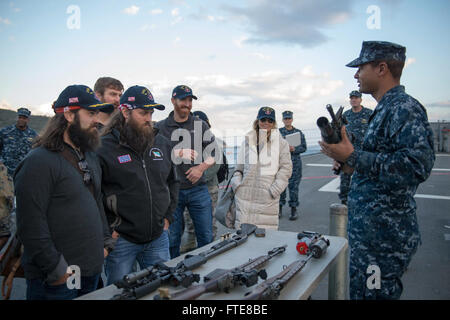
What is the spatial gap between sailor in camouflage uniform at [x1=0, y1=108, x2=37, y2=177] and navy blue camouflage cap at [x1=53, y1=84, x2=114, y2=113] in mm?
6193

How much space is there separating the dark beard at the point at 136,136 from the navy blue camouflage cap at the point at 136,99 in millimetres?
126

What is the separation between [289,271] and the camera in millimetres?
1818

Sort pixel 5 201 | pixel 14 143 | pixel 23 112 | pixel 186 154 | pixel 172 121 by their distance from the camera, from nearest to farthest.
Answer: pixel 5 201 → pixel 186 154 → pixel 172 121 → pixel 14 143 → pixel 23 112

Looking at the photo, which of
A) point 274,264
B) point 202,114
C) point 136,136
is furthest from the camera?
point 202,114

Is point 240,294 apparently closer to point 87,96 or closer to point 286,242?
point 286,242

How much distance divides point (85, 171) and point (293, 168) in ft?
18.5

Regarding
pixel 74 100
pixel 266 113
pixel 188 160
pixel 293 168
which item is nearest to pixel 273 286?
pixel 74 100

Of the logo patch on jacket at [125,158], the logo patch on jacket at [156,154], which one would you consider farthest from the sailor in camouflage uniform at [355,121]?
the logo patch on jacket at [125,158]

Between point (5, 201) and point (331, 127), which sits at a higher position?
point (331, 127)

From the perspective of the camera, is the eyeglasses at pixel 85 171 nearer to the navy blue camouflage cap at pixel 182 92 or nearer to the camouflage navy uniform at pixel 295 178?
the navy blue camouflage cap at pixel 182 92

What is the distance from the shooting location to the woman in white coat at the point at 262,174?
371cm

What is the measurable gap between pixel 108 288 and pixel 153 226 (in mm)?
848

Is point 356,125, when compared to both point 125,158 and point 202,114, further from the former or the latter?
Answer: point 125,158
